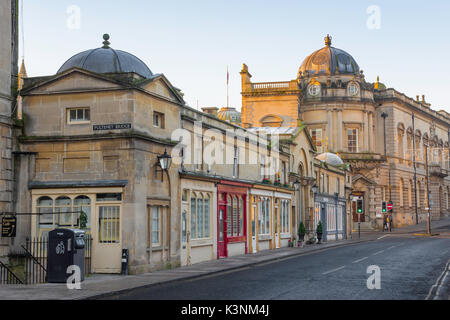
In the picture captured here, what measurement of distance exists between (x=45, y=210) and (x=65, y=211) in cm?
82

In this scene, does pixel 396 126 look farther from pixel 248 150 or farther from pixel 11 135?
pixel 11 135

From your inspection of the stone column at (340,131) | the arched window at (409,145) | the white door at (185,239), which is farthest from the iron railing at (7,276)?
the arched window at (409,145)

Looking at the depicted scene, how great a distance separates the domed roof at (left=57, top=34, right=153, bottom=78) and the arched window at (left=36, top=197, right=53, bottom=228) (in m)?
5.31

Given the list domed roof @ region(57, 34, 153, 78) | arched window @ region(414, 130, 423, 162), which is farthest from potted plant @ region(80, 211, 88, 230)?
arched window @ region(414, 130, 423, 162)

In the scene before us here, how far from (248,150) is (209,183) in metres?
6.12

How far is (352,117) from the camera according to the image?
70312mm

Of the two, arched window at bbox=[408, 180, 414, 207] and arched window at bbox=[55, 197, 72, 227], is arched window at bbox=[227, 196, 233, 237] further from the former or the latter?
arched window at bbox=[408, 180, 414, 207]

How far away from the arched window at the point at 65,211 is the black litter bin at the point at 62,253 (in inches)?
117

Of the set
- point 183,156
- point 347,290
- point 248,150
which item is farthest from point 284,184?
point 347,290

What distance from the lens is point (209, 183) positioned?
26062mm

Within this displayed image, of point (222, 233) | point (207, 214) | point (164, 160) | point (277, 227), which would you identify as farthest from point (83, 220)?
point (277, 227)

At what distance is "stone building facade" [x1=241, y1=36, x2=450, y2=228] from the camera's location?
222 ft

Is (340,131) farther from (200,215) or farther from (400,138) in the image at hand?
(200,215)
